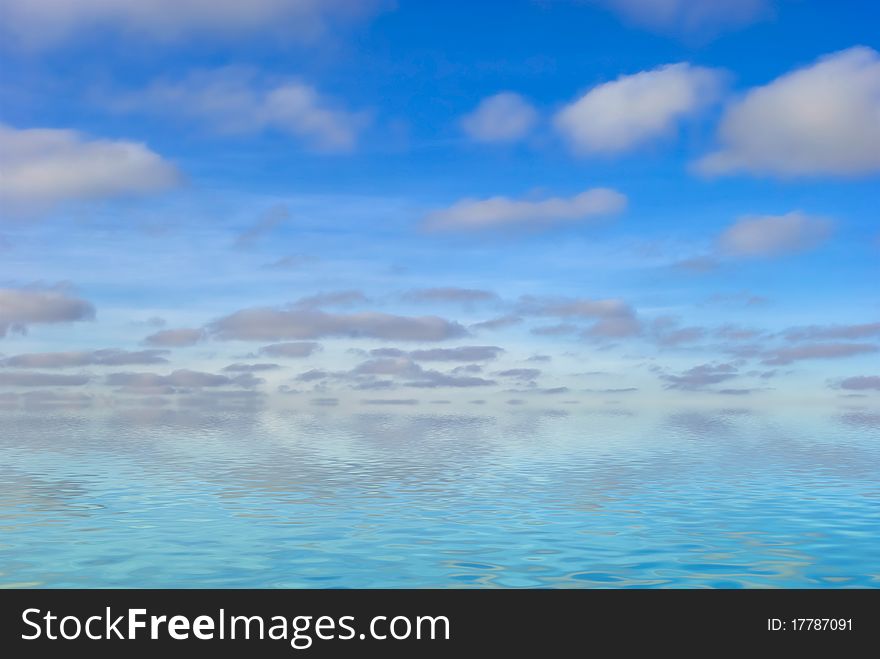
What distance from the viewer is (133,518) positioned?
39.3 meters

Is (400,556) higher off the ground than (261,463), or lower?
lower

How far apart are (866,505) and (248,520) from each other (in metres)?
31.7

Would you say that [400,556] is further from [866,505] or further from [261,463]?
[261,463]

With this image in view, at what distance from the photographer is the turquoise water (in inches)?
1123

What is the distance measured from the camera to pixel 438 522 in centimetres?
3800

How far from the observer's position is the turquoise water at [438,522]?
28.5 meters
